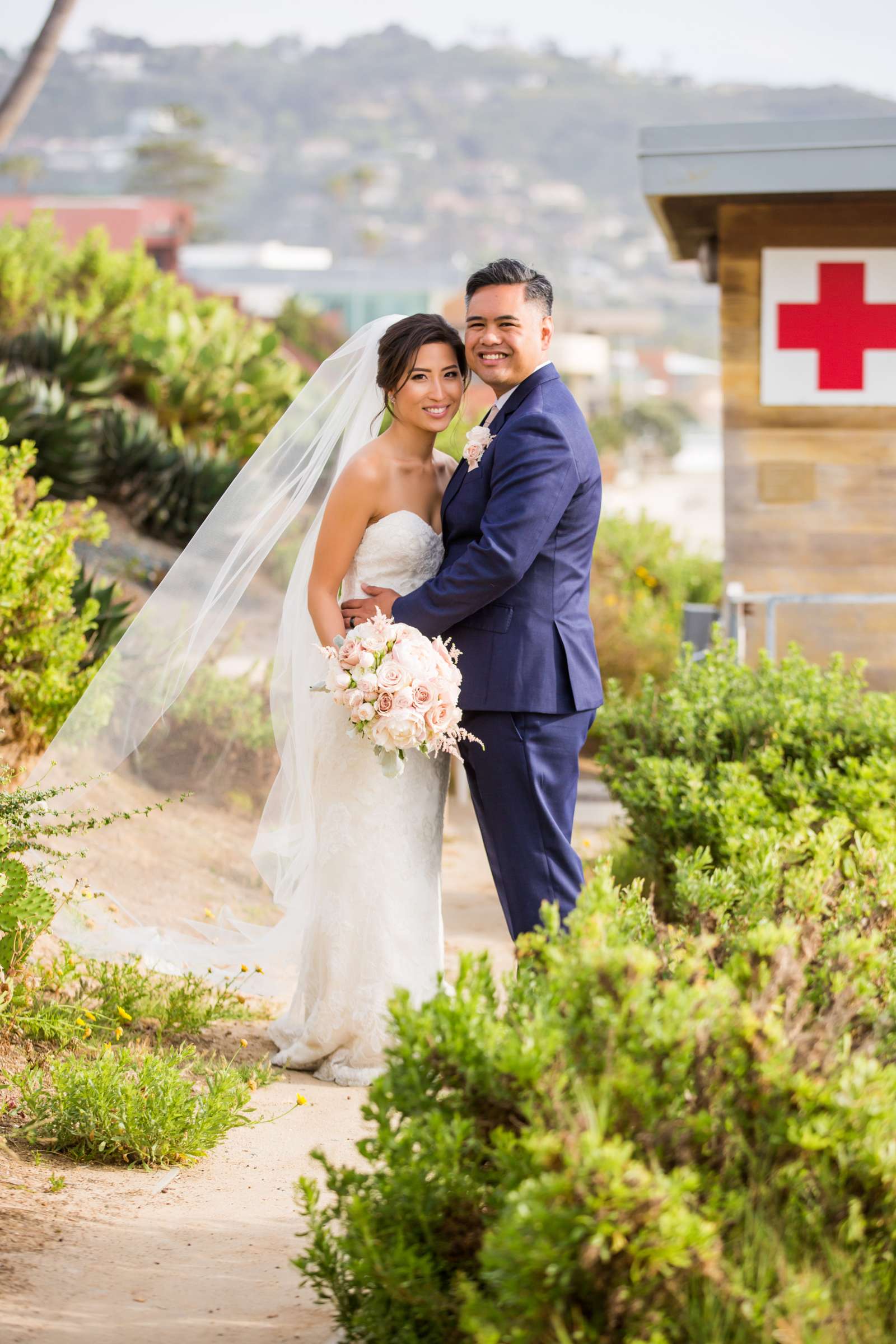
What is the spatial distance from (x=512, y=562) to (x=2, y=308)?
1171 centimetres

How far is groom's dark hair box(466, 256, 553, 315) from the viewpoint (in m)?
3.84

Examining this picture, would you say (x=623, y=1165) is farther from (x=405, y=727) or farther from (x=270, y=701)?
(x=270, y=701)

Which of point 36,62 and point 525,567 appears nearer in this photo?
point 525,567

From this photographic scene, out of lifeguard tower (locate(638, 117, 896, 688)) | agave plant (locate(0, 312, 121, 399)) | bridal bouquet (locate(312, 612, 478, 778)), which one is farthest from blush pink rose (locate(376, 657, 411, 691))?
agave plant (locate(0, 312, 121, 399))

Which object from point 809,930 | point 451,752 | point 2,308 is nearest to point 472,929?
point 451,752

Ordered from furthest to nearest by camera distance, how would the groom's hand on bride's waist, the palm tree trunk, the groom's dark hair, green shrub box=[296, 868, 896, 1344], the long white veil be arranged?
the palm tree trunk, the long white veil, the groom's hand on bride's waist, the groom's dark hair, green shrub box=[296, 868, 896, 1344]

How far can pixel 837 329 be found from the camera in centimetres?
679

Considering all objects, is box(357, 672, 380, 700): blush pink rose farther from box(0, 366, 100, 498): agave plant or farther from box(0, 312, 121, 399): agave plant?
box(0, 312, 121, 399): agave plant

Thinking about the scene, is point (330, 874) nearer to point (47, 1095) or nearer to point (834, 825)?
point (47, 1095)

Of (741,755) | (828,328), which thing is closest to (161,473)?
(828,328)

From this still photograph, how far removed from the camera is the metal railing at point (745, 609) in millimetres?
5988

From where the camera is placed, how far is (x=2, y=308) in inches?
544

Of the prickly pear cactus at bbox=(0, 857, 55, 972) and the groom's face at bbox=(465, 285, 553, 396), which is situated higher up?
the groom's face at bbox=(465, 285, 553, 396)

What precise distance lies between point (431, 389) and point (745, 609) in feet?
10.8
